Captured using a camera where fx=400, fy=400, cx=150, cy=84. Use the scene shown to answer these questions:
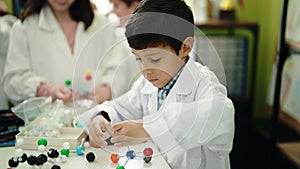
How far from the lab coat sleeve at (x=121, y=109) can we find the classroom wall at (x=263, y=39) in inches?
67.4

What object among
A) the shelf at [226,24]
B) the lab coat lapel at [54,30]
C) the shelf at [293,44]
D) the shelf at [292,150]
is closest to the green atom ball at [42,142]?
the lab coat lapel at [54,30]

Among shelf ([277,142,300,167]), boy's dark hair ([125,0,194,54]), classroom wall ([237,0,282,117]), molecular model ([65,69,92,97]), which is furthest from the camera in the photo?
classroom wall ([237,0,282,117])

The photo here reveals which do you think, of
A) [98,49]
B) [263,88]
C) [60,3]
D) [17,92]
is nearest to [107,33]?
[98,49]

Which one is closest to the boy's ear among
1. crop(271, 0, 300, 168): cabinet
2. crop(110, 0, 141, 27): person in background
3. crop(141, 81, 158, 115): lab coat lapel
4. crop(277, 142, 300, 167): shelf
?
crop(141, 81, 158, 115): lab coat lapel

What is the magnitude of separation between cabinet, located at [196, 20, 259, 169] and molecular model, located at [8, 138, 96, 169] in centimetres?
157

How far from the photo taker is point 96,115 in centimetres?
95

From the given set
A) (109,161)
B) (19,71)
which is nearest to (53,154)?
(109,161)

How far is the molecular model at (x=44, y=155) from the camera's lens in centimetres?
84

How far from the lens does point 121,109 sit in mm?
953

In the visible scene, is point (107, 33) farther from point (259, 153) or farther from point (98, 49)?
point (259, 153)

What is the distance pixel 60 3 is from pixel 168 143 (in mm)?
708

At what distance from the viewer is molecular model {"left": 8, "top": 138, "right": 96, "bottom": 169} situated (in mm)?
842

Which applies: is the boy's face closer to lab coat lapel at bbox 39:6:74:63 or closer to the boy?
the boy

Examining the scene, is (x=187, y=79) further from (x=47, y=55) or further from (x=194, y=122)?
(x=47, y=55)
